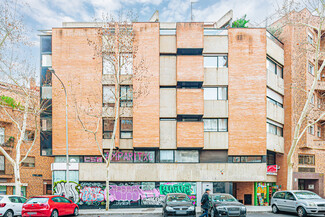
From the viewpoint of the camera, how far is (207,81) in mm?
27875

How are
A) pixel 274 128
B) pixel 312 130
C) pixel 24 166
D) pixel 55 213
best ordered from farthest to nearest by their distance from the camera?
pixel 24 166
pixel 312 130
pixel 274 128
pixel 55 213

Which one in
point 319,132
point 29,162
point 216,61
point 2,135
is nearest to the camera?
point 216,61

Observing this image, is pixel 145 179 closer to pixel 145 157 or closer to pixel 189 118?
pixel 145 157

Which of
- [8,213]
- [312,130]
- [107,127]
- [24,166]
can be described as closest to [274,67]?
[312,130]

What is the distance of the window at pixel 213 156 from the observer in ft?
90.3

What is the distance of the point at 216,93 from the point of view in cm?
2802

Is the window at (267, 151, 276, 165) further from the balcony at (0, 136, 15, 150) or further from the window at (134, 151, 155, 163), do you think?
the balcony at (0, 136, 15, 150)

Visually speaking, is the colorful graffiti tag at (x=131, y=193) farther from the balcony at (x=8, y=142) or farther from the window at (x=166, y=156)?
the balcony at (x=8, y=142)

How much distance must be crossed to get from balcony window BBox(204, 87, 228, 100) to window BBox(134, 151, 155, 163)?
668 centimetres

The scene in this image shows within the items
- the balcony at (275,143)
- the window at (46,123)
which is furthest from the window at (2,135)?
the balcony at (275,143)

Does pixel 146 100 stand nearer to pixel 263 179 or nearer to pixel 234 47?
pixel 234 47

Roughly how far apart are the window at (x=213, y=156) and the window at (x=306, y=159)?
9.25 metres

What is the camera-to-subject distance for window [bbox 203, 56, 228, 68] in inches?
1111

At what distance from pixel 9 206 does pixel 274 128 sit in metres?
22.6
